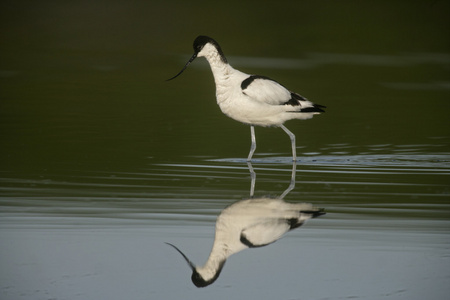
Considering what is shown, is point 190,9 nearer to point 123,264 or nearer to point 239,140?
point 239,140

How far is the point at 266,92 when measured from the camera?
→ 40.5 ft

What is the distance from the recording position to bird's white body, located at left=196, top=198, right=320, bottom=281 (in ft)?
22.7

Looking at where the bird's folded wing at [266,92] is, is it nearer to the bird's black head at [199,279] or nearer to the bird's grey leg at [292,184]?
the bird's grey leg at [292,184]

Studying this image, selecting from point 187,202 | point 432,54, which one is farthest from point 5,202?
point 432,54

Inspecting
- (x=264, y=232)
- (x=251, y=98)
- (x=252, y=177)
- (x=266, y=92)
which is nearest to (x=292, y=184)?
(x=252, y=177)

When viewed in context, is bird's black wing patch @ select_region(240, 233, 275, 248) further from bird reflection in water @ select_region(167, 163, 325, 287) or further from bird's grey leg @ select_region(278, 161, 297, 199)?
bird's grey leg @ select_region(278, 161, 297, 199)

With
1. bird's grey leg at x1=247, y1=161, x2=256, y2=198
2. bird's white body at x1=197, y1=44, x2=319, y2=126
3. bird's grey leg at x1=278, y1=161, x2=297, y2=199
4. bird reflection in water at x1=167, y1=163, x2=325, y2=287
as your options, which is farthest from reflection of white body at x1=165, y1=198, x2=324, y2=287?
bird's white body at x1=197, y1=44, x2=319, y2=126

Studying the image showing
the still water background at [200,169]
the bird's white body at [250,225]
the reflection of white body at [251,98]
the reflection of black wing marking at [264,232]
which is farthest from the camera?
the reflection of white body at [251,98]

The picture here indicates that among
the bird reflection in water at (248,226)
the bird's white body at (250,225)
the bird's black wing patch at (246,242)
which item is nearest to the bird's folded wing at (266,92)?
the bird reflection in water at (248,226)

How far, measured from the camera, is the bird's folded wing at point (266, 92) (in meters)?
12.2

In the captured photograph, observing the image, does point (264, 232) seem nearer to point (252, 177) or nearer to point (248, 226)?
point (248, 226)

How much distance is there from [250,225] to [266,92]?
473cm

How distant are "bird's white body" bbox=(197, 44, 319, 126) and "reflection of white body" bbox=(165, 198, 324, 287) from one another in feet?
10.5

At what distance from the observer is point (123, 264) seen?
665 cm
